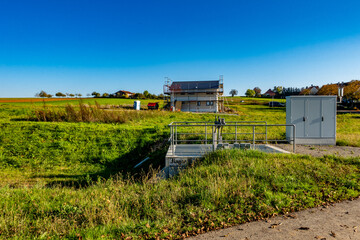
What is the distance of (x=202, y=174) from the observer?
305 inches

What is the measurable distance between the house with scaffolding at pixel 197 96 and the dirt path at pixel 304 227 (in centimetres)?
4059

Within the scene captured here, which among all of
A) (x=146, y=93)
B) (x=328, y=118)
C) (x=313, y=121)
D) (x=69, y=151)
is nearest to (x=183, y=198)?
(x=313, y=121)

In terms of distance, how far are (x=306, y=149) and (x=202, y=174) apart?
Result: 21.1 feet

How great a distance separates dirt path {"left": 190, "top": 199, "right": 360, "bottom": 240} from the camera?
14.5 feet

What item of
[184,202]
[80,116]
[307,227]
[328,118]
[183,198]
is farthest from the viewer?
[80,116]

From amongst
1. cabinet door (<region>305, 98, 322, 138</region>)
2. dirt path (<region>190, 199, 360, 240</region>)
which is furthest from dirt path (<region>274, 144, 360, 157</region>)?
dirt path (<region>190, 199, 360, 240</region>)

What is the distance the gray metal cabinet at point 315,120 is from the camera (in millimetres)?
12625

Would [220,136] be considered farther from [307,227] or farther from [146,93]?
[146,93]

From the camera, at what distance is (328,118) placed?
1265 centimetres

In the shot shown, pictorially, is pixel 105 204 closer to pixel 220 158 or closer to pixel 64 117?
pixel 220 158

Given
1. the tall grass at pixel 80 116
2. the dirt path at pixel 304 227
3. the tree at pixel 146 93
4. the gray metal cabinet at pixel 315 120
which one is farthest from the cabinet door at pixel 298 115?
the tree at pixel 146 93

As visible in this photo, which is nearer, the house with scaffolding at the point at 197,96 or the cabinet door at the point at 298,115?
the cabinet door at the point at 298,115

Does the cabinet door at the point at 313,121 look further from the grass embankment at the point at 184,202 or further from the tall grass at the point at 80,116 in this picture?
the tall grass at the point at 80,116

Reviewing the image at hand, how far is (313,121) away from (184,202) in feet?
32.5
